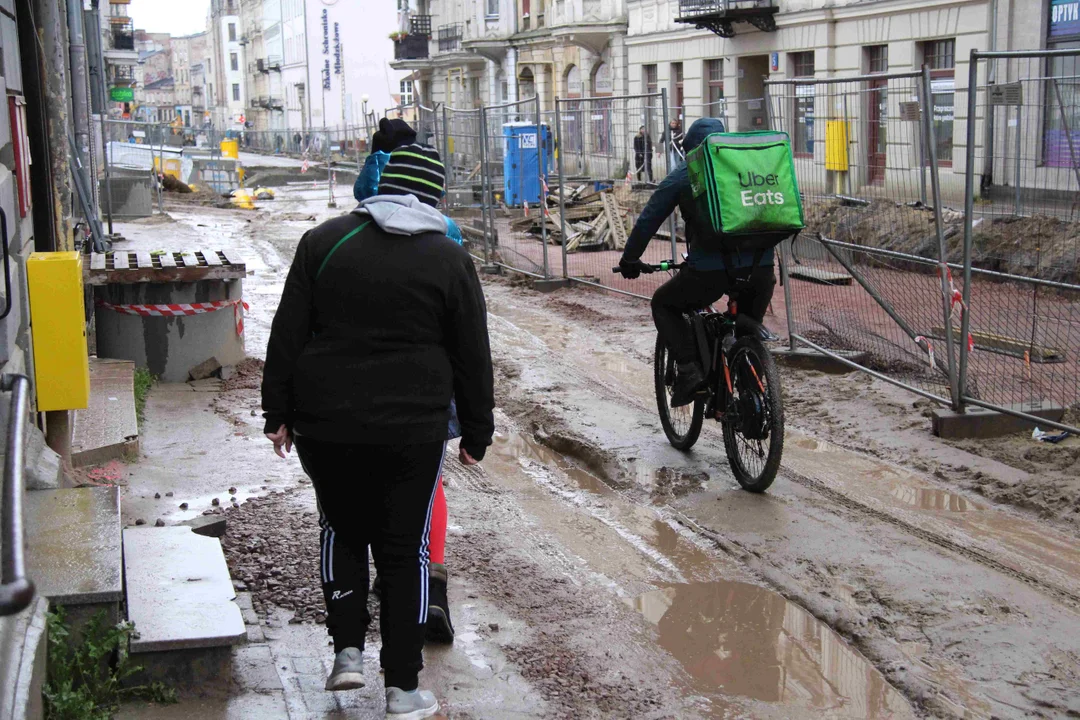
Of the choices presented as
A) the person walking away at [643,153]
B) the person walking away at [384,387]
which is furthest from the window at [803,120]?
the person walking away at [384,387]

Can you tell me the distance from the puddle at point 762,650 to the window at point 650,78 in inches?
1219

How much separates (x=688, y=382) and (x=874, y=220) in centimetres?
229

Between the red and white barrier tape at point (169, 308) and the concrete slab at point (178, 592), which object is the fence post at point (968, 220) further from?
the red and white barrier tape at point (169, 308)

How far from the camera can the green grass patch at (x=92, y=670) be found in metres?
3.63

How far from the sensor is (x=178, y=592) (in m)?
4.32

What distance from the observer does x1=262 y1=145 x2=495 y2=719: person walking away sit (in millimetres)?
3688

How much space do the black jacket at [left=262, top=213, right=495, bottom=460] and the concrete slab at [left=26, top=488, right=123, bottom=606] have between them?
2.56ft

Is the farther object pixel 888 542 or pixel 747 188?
pixel 747 188

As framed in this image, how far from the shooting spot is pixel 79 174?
1385 centimetres

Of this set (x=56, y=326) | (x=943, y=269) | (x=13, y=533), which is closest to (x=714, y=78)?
(x=943, y=269)

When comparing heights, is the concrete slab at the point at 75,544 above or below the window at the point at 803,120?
below

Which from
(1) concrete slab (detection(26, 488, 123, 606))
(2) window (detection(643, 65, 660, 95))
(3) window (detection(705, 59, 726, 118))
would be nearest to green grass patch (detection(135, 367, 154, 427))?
(1) concrete slab (detection(26, 488, 123, 606))

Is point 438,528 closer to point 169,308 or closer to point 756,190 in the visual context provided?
point 756,190

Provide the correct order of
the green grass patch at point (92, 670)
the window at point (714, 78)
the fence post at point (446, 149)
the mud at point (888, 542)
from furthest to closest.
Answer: the window at point (714, 78) → the fence post at point (446, 149) → the mud at point (888, 542) → the green grass patch at point (92, 670)
